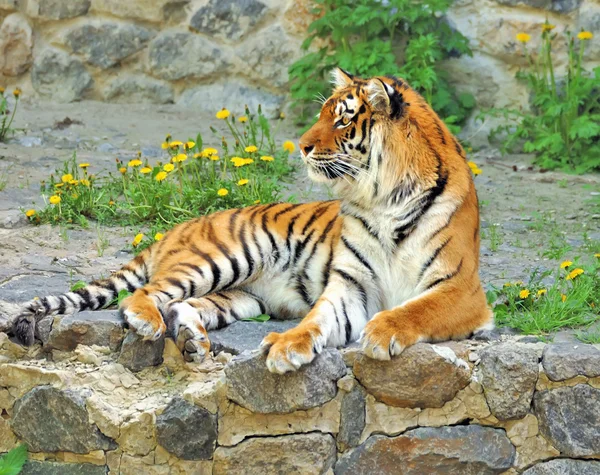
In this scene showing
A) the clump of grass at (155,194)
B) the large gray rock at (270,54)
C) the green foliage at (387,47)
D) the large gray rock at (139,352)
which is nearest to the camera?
the large gray rock at (139,352)

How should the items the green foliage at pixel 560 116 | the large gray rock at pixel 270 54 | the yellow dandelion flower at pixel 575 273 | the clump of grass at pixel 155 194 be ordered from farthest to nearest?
the large gray rock at pixel 270 54 < the green foliage at pixel 560 116 < the clump of grass at pixel 155 194 < the yellow dandelion flower at pixel 575 273

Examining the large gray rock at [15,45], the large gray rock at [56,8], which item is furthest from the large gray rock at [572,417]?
the large gray rock at [15,45]

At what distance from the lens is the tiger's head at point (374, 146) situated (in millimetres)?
3965

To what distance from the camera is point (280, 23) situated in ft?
25.8

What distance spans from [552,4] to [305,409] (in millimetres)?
4579

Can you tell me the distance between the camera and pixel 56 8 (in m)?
7.95

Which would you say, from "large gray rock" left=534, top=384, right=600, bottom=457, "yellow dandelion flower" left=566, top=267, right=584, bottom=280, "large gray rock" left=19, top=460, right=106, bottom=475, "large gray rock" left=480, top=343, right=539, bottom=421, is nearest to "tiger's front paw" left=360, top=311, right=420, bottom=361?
"large gray rock" left=480, top=343, right=539, bottom=421

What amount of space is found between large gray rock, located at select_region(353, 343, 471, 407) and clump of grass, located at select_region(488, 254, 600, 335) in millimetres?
439

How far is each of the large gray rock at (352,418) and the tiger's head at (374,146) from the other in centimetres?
79

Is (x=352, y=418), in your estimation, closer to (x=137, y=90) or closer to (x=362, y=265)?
(x=362, y=265)

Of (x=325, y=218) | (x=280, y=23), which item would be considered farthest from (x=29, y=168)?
(x=325, y=218)

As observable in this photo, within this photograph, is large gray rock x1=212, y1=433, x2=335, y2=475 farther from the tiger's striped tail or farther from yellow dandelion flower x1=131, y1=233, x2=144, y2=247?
yellow dandelion flower x1=131, y1=233, x2=144, y2=247

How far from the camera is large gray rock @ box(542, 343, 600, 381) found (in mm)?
3705

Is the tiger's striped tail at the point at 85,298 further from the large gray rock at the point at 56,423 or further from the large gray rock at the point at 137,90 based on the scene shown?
the large gray rock at the point at 137,90
